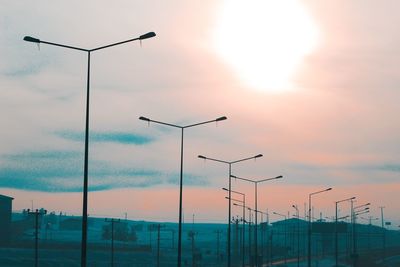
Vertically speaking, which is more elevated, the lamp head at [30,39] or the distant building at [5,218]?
the lamp head at [30,39]

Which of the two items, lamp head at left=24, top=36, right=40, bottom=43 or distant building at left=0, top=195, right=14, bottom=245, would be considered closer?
lamp head at left=24, top=36, right=40, bottom=43

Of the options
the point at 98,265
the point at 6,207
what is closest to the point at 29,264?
the point at 98,265

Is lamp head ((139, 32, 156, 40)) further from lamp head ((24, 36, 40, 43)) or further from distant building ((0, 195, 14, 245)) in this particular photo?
distant building ((0, 195, 14, 245))

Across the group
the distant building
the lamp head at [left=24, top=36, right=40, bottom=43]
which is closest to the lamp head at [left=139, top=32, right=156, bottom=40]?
the lamp head at [left=24, top=36, right=40, bottom=43]

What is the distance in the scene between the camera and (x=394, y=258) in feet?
575

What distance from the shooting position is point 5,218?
165125 mm

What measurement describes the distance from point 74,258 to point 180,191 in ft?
306

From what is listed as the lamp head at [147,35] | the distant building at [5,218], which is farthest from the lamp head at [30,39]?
the distant building at [5,218]

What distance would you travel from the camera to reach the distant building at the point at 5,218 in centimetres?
16371

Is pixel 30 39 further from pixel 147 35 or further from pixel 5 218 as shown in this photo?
pixel 5 218

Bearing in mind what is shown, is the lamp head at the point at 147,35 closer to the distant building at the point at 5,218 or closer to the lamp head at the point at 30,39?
the lamp head at the point at 30,39

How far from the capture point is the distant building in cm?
16371

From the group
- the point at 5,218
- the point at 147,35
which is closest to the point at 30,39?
the point at 147,35

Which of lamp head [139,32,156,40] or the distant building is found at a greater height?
lamp head [139,32,156,40]
